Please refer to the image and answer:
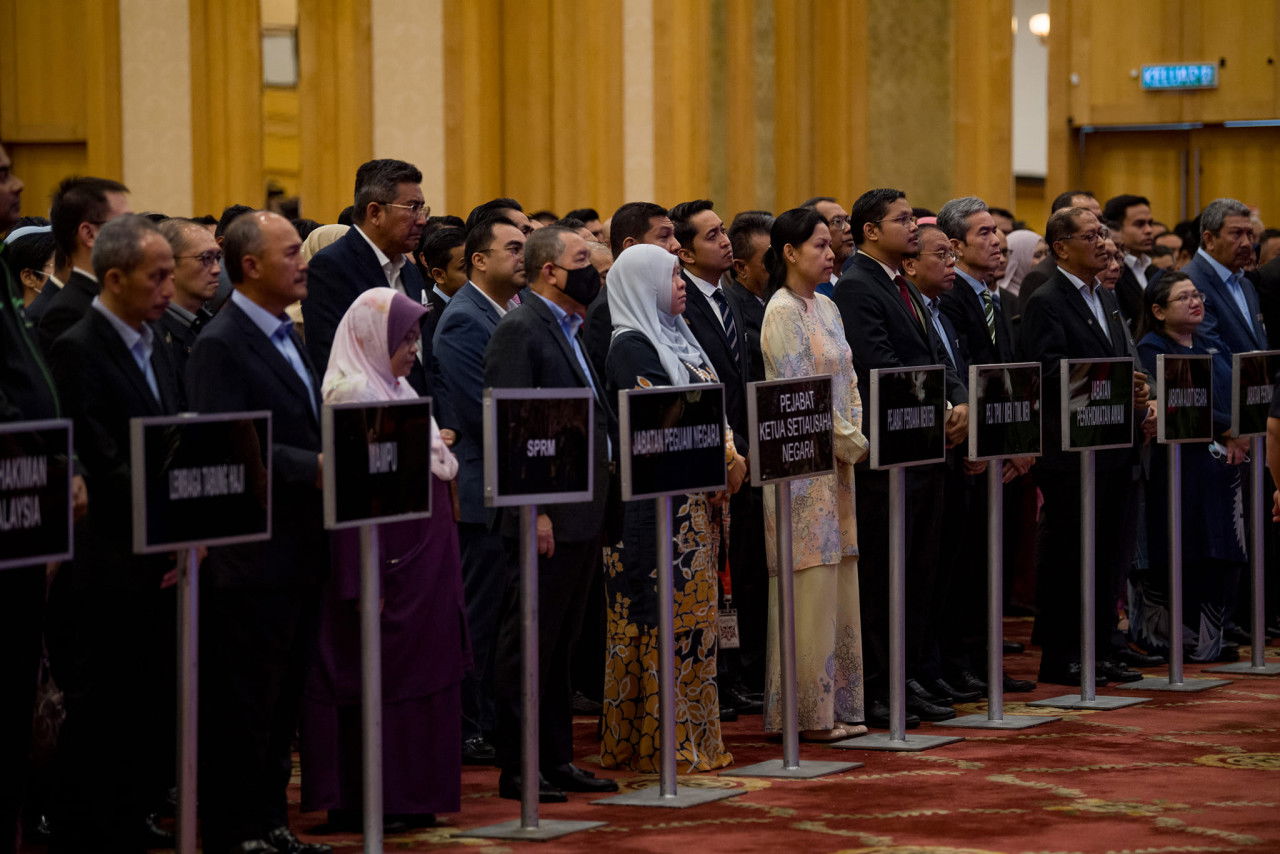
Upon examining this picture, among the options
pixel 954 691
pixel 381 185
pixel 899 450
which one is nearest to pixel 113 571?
pixel 381 185

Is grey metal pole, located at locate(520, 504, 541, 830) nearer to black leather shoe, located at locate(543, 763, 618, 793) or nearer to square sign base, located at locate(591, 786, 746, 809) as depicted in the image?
square sign base, located at locate(591, 786, 746, 809)

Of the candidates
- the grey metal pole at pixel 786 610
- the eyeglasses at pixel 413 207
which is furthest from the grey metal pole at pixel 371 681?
the eyeglasses at pixel 413 207

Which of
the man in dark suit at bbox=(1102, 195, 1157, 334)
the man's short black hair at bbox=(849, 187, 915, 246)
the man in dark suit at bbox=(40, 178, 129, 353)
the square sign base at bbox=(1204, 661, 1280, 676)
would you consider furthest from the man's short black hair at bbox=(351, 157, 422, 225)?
the man in dark suit at bbox=(1102, 195, 1157, 334)

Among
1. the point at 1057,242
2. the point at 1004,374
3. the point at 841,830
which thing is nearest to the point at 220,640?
the point at 841,830

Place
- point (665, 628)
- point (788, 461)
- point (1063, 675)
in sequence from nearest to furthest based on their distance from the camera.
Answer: point (665, 628), point (788, 461), point (1063, 675)

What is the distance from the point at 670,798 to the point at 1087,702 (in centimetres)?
224

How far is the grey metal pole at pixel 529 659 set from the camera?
16.3 feet

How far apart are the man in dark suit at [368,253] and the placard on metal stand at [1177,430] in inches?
112

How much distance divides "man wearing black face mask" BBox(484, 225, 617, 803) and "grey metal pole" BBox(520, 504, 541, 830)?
1.08ft

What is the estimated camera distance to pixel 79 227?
204 inches

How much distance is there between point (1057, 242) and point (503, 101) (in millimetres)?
5244

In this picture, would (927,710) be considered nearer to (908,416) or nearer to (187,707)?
(908,416)

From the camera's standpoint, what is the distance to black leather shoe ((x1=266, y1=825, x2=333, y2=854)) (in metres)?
4.73

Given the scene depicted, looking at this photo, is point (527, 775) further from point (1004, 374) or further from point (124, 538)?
point (1004, 374)
